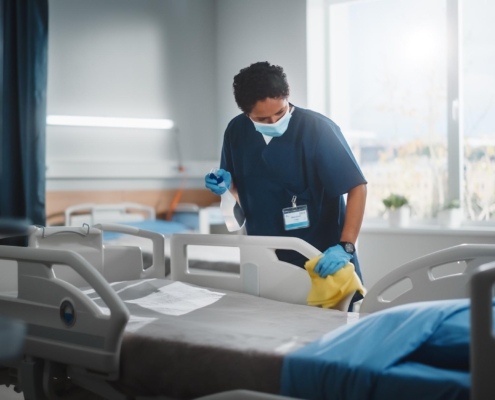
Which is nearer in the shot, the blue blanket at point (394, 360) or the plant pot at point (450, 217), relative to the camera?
the blue blanket at point (394, 360)

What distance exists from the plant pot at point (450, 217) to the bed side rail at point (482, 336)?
118 inches

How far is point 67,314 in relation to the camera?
65.0 inches

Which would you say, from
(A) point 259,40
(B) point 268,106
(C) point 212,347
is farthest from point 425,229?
(C) point 212,347

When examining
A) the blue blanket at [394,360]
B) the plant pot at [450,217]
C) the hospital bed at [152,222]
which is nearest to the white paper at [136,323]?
the blue blanket at [394,360]

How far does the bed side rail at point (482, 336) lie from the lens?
3.39 feet

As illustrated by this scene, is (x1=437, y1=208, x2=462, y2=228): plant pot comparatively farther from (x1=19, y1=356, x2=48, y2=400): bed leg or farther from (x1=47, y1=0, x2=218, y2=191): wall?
(x1=19, y1=356, x2=48, y2=400): bed leg

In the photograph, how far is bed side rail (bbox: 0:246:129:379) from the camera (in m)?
1.53

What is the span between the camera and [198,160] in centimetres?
484

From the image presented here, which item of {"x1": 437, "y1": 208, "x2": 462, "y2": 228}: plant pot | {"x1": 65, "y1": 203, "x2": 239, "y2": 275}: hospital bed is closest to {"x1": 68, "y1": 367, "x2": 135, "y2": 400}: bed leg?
{"x1": 65, "y1": 203, "x2": 239, "y2": 275}: hospital bed

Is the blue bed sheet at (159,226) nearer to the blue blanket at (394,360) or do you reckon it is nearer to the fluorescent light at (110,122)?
the fluorescent light at (110,122)

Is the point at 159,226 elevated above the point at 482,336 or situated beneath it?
situated beneath

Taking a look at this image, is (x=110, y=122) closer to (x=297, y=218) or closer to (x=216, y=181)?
(x=216, y=181)

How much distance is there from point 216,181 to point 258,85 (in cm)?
38

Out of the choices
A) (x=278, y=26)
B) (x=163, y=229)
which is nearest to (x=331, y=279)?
(x=163, y=229)
